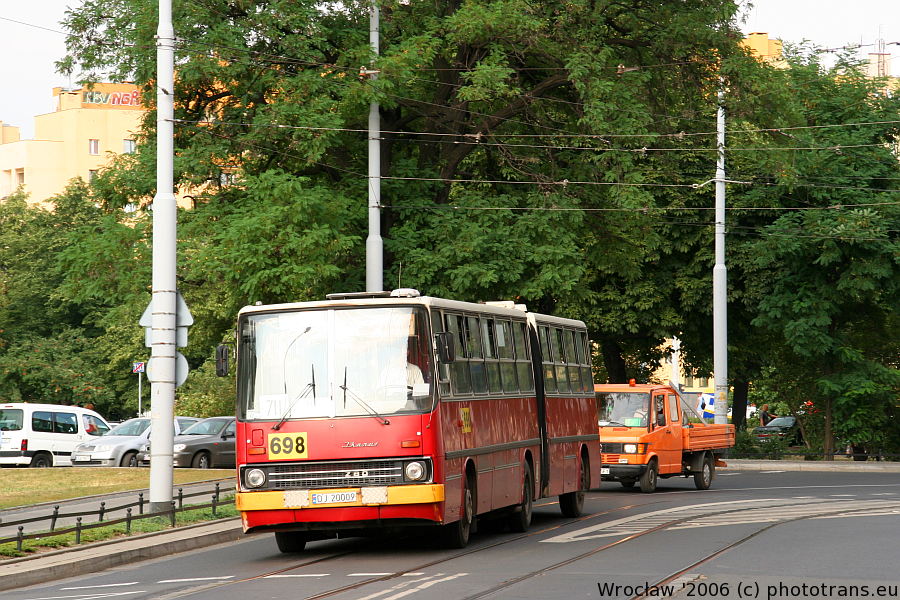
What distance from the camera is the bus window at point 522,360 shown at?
20.3 metres

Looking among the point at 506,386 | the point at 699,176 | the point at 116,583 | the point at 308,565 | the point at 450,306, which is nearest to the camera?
the point at 116,583

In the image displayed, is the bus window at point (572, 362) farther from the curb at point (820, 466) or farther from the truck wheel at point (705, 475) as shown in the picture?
the curb at point (820, 466)

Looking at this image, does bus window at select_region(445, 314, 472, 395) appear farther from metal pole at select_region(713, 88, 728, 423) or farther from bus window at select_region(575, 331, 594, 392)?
metal pole at select_region(713, 88, 728, 423)

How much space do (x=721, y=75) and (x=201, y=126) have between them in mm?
10787

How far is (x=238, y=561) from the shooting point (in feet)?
53.2

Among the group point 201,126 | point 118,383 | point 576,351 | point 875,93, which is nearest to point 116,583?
point 576,351

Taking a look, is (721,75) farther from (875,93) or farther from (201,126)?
(875,93)

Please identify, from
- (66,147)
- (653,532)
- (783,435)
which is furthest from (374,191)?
(66,147)

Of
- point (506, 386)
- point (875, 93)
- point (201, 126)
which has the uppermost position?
point (875, 93)

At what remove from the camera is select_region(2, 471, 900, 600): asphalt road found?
41.1 feet

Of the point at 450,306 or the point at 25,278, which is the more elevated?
the point at 25,278

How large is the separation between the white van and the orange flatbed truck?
728 inches

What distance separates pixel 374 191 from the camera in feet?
92.1

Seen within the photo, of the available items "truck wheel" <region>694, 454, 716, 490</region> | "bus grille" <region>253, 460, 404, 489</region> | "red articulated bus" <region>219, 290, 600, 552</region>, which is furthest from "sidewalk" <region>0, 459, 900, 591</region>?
"truck wheel" <region>694, 454, 716, 490</region>
